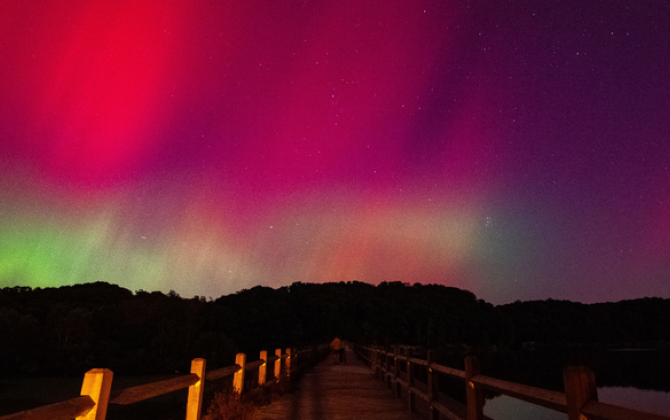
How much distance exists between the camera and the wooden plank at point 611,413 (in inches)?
97.3

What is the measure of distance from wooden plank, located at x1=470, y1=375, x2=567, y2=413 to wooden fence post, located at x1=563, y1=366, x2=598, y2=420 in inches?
4.1

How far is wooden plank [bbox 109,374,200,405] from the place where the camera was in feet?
12.2

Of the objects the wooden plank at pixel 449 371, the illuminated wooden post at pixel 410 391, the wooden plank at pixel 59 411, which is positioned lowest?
the illuminated wooden post at pixel 410 391

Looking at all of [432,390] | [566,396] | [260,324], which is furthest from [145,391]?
[260,324]

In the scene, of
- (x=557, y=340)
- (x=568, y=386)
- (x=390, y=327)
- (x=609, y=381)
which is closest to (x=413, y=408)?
(x=568, y=386)

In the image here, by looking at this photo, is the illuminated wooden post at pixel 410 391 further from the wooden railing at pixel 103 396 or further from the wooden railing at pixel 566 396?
the wooden railing at pixel 103 396

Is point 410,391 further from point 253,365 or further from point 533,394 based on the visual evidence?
point 533,394

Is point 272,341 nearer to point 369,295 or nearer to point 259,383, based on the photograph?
point 369,295

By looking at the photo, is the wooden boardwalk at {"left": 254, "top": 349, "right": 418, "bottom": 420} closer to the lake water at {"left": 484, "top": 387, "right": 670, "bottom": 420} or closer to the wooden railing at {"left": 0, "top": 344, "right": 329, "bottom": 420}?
the wooden railing at {"left": 0, "top": 344, "right": 329, "bottom": 420}

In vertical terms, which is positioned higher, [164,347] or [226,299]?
[226,299]

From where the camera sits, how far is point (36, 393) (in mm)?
96000

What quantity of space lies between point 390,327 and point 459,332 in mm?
28763

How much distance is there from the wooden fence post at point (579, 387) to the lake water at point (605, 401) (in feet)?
122

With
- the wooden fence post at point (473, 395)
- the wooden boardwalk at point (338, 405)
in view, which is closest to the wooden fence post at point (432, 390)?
the wooden boardwalk at point (338, 405)
